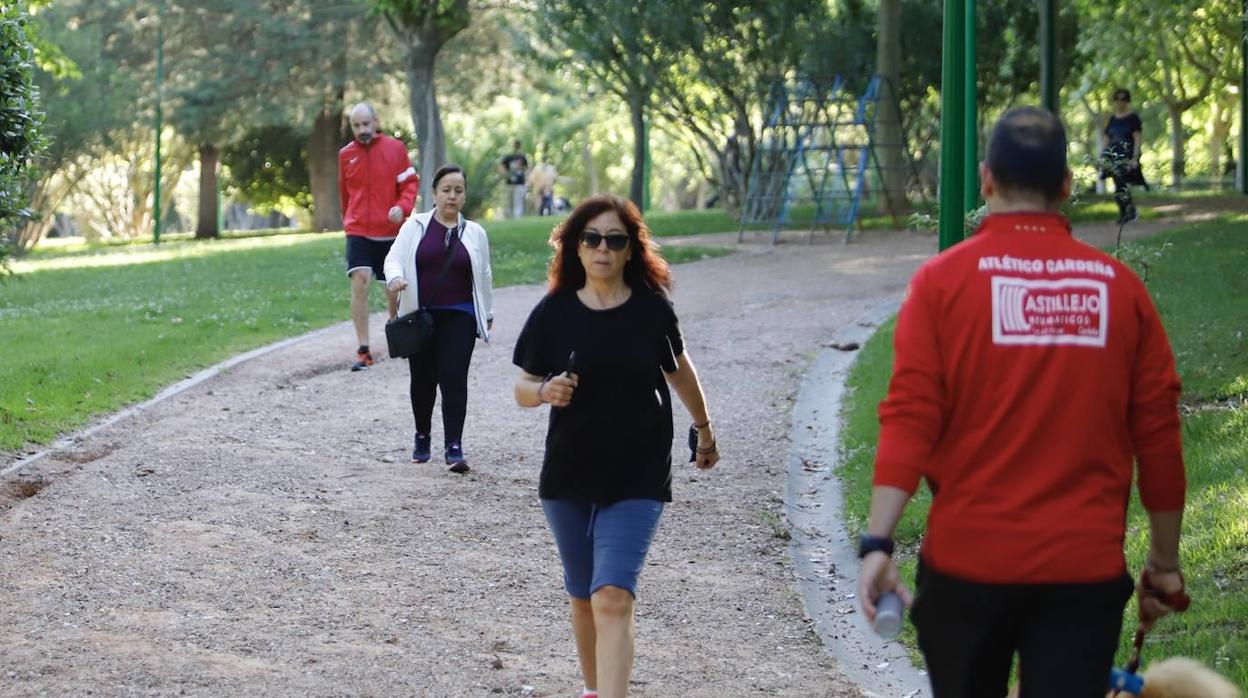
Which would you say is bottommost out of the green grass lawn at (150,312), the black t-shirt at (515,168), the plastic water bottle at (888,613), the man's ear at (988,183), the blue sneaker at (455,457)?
the blue sneaker at (455,457)

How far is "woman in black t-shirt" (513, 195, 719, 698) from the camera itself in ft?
16.1

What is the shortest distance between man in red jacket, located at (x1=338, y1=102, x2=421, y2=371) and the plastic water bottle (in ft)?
31.5

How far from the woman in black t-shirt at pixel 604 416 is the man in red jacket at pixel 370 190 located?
25.1 ft

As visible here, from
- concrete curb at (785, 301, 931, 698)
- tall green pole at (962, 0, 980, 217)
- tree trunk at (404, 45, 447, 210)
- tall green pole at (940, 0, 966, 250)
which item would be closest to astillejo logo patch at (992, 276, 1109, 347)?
concrete curb at (785, 301, 931, 698)

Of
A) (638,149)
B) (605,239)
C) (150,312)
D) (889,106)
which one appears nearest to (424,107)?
(638,149)

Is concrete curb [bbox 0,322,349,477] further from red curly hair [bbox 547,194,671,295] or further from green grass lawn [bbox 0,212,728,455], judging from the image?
red curly hair [bbox 547,194,671,295]

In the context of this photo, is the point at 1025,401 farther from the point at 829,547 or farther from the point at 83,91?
the point at 83,91

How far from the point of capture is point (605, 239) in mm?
5047

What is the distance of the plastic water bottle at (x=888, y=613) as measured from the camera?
3242 millimetres

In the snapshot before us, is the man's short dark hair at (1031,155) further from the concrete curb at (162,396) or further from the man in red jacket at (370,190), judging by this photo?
the man in red jacket at (370,190)

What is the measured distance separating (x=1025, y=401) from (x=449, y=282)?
6550 mm

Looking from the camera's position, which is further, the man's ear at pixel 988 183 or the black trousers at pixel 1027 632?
the man's ear at pixel 988 183

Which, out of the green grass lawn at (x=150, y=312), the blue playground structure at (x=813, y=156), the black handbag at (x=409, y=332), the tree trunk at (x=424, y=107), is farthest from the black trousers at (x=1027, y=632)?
the tree trunk at (x=424, y=107)

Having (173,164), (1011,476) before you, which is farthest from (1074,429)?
(173,164)
